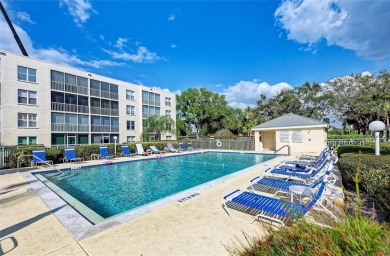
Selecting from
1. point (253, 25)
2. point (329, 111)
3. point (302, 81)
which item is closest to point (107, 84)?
point (253, 25)

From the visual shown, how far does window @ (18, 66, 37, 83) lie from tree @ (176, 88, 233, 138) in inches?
1249

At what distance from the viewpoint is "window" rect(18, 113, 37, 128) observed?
63.3ft

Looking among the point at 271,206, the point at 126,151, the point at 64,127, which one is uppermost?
the point at 64,127

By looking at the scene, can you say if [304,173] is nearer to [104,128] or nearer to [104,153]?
[104,153]

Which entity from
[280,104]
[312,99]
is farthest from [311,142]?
[280,104]

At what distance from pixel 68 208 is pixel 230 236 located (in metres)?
4.20

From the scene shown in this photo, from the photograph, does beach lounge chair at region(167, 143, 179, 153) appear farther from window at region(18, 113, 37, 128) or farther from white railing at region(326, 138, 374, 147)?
white railing at region(326, 138, 374, 147)

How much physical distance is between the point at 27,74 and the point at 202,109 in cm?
3426

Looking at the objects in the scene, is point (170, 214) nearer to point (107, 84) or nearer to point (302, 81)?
point (107, 84)

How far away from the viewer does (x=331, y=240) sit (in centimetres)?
162

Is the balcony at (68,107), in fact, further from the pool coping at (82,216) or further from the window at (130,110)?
the pool coping at (82,216)

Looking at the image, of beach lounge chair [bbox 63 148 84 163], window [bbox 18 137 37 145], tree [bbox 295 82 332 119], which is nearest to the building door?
window [bbox 18 137 37 145]

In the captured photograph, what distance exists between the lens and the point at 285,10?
49.3 feet

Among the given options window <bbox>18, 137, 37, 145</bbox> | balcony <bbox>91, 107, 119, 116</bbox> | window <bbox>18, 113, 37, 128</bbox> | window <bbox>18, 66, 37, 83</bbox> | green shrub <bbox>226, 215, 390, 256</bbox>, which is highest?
window <bbox>18, 66, 37, 83</bbox>
